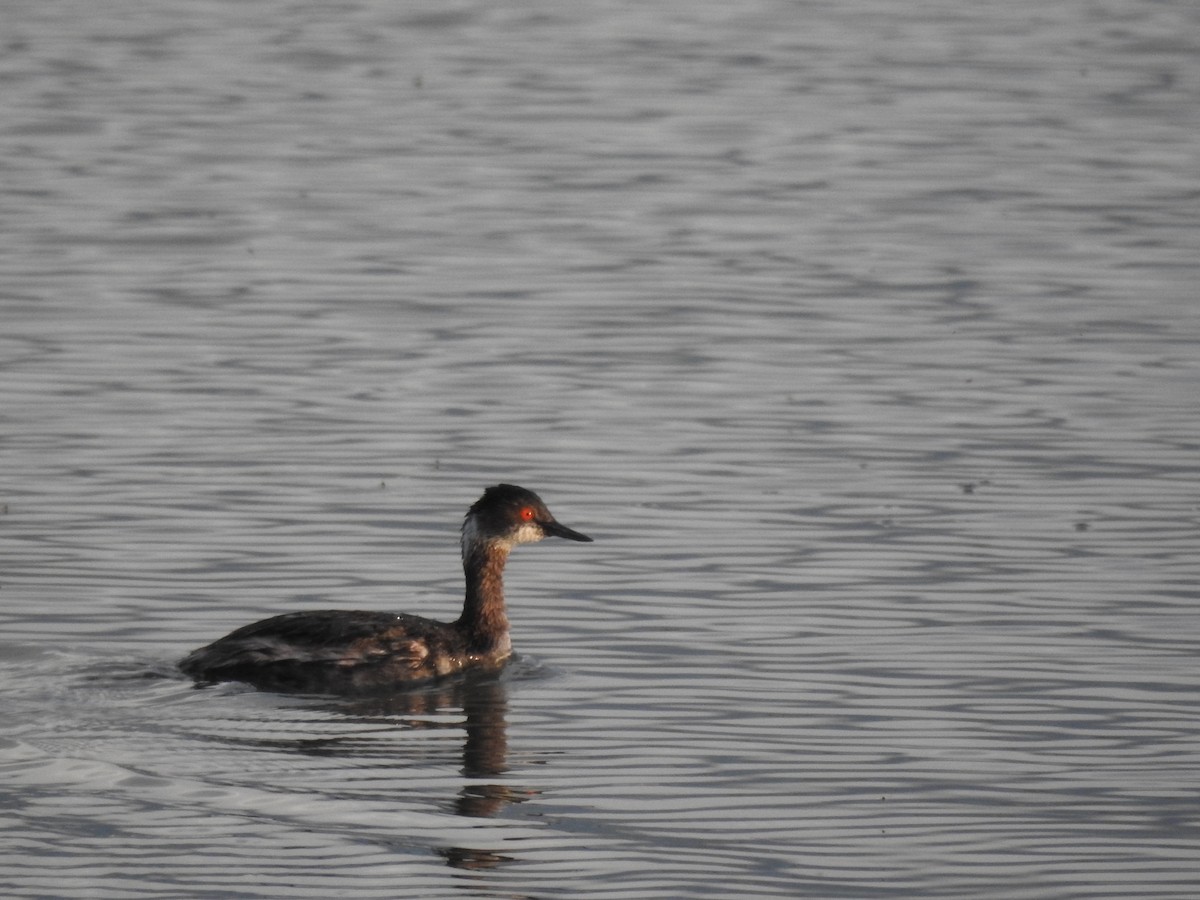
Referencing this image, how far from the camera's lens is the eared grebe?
1398 centimetres

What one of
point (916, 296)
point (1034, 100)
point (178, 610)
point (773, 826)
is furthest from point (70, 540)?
point (1034, 100)

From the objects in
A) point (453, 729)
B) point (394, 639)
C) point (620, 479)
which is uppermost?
point (620, 479)

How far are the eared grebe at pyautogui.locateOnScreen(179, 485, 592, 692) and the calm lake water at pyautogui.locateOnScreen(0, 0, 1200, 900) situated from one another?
7.5 inches

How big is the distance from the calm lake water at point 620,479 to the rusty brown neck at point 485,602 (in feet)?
0.90

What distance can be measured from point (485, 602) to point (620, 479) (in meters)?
3.90

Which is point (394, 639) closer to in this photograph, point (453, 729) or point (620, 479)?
point (453, 729)

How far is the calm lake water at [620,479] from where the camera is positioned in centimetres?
1155

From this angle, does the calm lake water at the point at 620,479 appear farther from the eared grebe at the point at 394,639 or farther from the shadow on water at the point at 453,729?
the eared grebe at the point at 394,639

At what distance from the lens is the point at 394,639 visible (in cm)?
1451

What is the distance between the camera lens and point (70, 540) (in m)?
16.9

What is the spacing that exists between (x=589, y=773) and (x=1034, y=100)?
1127 inches

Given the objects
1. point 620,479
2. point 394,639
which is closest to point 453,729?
point 394,639

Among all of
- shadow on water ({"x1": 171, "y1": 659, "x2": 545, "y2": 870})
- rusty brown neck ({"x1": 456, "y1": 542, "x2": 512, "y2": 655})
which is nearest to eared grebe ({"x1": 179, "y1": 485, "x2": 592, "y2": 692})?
rusty brown neck ({"x1": 456, "y1": 542, "x2": 512, "y2": 655})

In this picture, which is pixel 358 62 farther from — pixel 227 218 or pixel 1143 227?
pixel 1143 227
